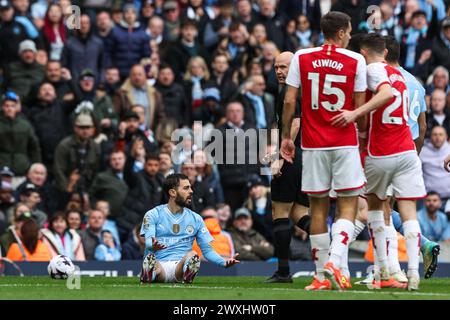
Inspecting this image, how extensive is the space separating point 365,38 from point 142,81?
982 cm

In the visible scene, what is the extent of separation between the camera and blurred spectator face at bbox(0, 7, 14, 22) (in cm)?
2195

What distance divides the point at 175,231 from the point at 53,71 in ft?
26.8

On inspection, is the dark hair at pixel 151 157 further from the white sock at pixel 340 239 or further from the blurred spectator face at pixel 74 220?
the white sock at pixel 340 239

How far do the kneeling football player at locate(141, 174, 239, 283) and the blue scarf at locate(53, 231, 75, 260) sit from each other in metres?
4.74

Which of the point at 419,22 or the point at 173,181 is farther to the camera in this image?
the point at 419,22

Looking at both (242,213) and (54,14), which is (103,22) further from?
(242,213)

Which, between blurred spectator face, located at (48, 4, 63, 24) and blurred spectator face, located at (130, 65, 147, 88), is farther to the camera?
blurred spectator face, located at (48, 4, 63, 24)

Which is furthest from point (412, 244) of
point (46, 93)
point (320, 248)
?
point (46, 93)

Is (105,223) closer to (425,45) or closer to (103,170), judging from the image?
(103,170)

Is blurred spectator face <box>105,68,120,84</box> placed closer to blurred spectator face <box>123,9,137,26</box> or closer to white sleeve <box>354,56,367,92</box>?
blurred spectator face <box>123,9,137,26</box>

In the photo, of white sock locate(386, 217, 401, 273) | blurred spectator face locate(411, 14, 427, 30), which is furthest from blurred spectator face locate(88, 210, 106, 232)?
blurred spectator face locate(411, 14, 427, 30)

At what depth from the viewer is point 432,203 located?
66.6 feet

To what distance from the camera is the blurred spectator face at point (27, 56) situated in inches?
843
